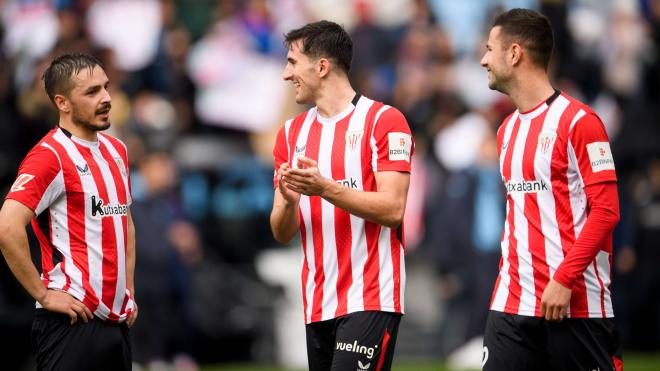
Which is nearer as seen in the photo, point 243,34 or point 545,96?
point 545,96

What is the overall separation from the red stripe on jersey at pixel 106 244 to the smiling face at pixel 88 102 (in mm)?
146

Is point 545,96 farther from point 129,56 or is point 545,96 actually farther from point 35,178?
point 129,56

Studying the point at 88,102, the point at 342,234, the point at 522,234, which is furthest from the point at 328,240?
the point at 88,102

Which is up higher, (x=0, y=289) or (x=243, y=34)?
(x=243, y=34)

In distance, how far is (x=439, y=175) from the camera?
15.0 metres

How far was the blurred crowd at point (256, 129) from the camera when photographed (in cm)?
1365

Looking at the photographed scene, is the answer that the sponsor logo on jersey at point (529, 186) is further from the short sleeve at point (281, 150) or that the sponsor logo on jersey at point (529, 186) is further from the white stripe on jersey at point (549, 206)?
the short sleeve at point (281, 150)

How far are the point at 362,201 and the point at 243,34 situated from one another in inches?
376

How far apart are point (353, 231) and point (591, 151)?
139 centimetres

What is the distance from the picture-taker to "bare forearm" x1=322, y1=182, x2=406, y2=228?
6477 millimetres

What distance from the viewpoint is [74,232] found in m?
6.69

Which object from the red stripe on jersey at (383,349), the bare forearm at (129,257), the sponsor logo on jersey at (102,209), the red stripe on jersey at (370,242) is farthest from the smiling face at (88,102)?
the red stripe on jersey at (383,349)

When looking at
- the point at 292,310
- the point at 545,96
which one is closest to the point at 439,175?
the point at 292,310

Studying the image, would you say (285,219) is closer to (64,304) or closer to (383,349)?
(383,349)
